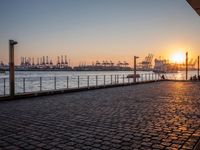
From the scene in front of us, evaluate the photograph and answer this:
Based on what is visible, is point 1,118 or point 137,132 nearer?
point 137,132

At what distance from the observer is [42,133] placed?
6.54 metres

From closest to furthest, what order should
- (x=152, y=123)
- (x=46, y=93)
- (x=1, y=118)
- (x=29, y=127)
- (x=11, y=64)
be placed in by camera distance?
(x=29, y=127) < (x=152, y=123) < (x=1, y=118) < (x=11, y=64) < (x=46, y=93)

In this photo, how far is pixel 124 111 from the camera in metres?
9.89

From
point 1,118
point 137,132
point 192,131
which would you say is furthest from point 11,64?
point 192,131

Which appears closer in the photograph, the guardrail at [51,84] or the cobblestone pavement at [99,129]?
the cobblestone pavement at [99,129]

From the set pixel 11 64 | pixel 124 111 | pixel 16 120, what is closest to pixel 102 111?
pixel 124 111

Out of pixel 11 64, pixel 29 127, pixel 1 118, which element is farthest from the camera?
pixel 11 64

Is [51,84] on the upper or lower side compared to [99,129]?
lower

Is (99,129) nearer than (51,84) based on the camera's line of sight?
Yes

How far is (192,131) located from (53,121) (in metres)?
4.07

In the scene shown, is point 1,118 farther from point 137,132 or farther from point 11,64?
point 11,64

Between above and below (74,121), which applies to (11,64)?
above

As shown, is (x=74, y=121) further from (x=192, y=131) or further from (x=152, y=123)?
(x=192, y=131)

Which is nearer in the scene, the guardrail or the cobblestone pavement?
the cobblestone pavement
